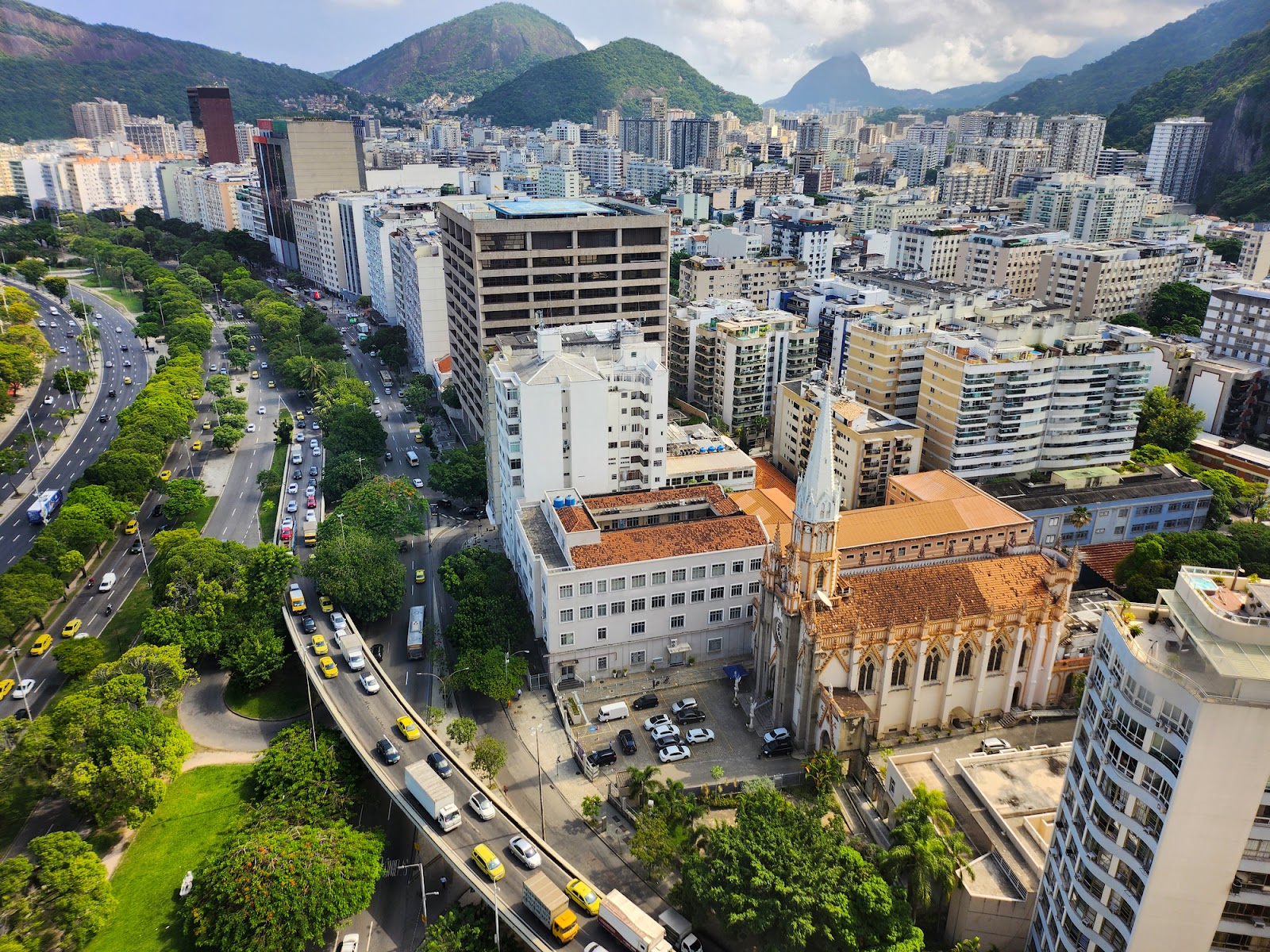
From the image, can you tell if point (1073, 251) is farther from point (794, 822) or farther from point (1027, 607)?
point (794, 822)

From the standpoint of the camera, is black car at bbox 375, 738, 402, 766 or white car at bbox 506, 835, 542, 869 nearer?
white car at bbox 506, 835, 542, 869

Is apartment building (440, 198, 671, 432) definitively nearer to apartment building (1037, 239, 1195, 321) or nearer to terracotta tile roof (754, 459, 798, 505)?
terracotta tile roof (754, 459, 798, 505)

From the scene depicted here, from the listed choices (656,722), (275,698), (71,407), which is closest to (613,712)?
(656,722)

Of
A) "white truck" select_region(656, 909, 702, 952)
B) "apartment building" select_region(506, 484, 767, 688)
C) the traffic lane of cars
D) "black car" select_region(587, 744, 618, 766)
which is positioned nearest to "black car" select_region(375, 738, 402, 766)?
the traffic lane of cars

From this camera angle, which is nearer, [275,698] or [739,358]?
[275,698]

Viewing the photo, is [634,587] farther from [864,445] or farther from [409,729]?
[864,445]

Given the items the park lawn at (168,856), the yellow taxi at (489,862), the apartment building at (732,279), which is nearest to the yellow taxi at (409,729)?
the park lawn at (168,856)
